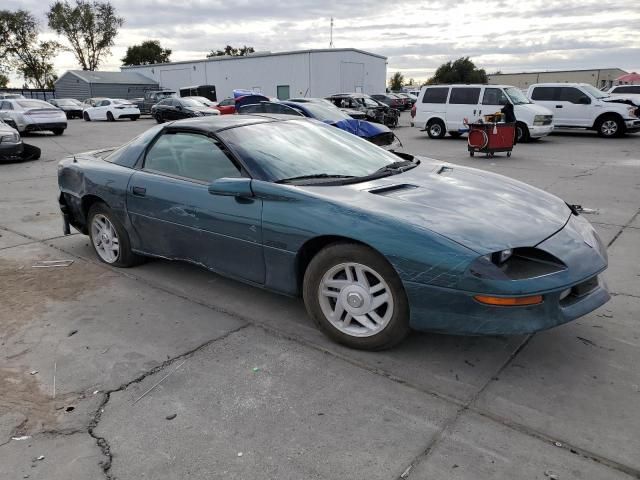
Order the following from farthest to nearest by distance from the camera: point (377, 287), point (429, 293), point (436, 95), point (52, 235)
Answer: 1. point (436, 95)
2. point (52, 235)
3. point (377, 287)
4. point (429, 293)

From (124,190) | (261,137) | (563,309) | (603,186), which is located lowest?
(603,186)

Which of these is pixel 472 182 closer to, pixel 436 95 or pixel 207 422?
pixel 207 422

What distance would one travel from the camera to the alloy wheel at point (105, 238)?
4578 millimetres

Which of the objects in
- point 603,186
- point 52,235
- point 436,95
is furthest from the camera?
point 436,95

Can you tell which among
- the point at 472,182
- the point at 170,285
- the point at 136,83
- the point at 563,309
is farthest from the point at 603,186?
the point at 136,83

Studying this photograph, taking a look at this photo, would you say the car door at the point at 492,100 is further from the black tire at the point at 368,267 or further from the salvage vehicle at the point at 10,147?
the black tire at the point at 368,267

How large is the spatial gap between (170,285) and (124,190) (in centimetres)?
87

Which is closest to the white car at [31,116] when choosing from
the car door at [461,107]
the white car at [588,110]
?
the car door at [461,107]

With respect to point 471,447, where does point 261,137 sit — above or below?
above

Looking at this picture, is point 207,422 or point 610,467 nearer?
point 610,467

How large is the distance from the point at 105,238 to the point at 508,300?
3.58 meters

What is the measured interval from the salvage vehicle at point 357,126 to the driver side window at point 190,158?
21.2 ft

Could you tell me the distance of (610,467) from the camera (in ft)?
7.06

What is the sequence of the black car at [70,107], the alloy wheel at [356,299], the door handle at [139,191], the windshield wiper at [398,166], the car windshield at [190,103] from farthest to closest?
1. the black car at [70,107]
2. the car windshield at [190,103]
3. the door handle at [139,191]
4. the windshield wiper at [398,166]
5. the alloy wheel at [356,299]
